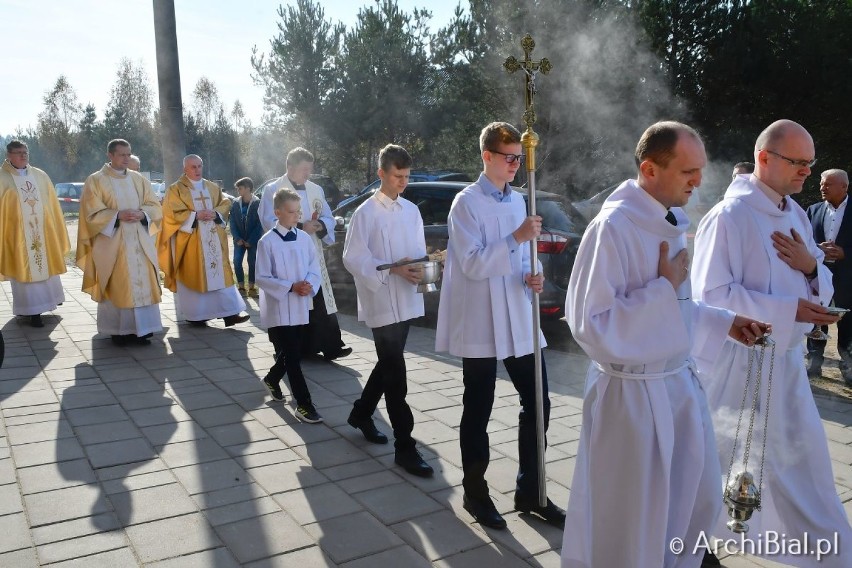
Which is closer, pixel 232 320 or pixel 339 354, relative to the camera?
pixel 339 354

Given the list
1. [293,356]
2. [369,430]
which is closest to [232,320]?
[293,356]

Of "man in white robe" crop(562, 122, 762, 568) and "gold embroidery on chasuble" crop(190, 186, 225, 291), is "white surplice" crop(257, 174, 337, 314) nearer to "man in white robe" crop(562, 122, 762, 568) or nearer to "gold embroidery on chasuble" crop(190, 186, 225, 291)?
"gold embroidery on chasuble" crop(190, 186, 225, 291)

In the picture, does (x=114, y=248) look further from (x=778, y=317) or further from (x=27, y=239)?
(x=778, y=317)

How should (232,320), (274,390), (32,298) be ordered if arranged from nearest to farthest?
1. (274,390)
2. (232,320)
3. (32,298)

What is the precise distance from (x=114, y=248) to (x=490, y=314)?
5555 millimetres

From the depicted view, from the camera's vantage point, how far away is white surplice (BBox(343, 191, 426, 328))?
4496 mm

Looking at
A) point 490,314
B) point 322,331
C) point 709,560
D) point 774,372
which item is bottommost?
point 709,560

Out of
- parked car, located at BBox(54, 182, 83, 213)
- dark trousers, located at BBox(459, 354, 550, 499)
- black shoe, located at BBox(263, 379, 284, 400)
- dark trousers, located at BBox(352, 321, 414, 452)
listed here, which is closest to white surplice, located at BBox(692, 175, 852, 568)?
dark trousers, located at BBox(459, 354, 550, 499)

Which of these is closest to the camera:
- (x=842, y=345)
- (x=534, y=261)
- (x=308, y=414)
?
(x=534, y=261)

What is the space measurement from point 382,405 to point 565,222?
3.09 meters

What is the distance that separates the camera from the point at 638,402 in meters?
2.76

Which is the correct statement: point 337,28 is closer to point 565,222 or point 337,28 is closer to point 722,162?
point 722,162

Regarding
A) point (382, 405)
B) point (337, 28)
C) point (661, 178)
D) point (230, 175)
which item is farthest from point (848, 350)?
point (230, 175)

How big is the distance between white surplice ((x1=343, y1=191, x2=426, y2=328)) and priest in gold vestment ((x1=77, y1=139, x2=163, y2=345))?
13.5 feet
